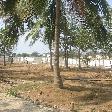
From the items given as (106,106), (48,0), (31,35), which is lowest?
(106,106)

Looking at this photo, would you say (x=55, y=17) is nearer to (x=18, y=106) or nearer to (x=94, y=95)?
(x=94, y=95)

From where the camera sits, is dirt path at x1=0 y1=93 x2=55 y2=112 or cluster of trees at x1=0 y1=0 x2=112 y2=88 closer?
dirt path at x1=0 y1=93 x2=55 y2=112

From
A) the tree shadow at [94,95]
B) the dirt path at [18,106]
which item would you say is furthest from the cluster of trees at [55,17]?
the dirt path at [18,106]

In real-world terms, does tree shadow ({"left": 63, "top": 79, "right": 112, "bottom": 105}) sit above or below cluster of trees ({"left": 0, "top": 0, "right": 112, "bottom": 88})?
below

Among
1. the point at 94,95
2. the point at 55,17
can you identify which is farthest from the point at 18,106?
the point at 55,17

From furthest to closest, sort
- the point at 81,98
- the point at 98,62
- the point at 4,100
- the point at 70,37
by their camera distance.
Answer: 1. the point at 98,62
2. the point at 70,37
3. the point at 81,98
4. the point at 4,100

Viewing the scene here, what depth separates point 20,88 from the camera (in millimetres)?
20344

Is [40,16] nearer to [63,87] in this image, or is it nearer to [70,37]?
[63,87]

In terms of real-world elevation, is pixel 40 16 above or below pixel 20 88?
above

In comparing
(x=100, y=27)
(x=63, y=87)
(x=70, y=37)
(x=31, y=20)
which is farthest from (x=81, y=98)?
(x=70, y=37)

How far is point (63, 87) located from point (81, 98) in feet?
7.02

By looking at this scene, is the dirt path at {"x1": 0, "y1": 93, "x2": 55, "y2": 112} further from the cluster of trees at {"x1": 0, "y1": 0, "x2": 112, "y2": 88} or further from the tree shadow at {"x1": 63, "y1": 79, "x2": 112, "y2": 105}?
the cluster of trees at {"x1": 0, "y1": 0, "x2": 112, "y2": 88}

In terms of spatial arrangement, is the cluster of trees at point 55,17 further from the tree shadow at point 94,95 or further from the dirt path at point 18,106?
the dirt path at point 18,106

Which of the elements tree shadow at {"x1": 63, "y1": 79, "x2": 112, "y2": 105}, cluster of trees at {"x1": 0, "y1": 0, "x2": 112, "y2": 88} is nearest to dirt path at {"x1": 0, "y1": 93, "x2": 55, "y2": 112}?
tree shadow at {"x1": 63, "y1": 79, "x2": 112, "y2": 105}
